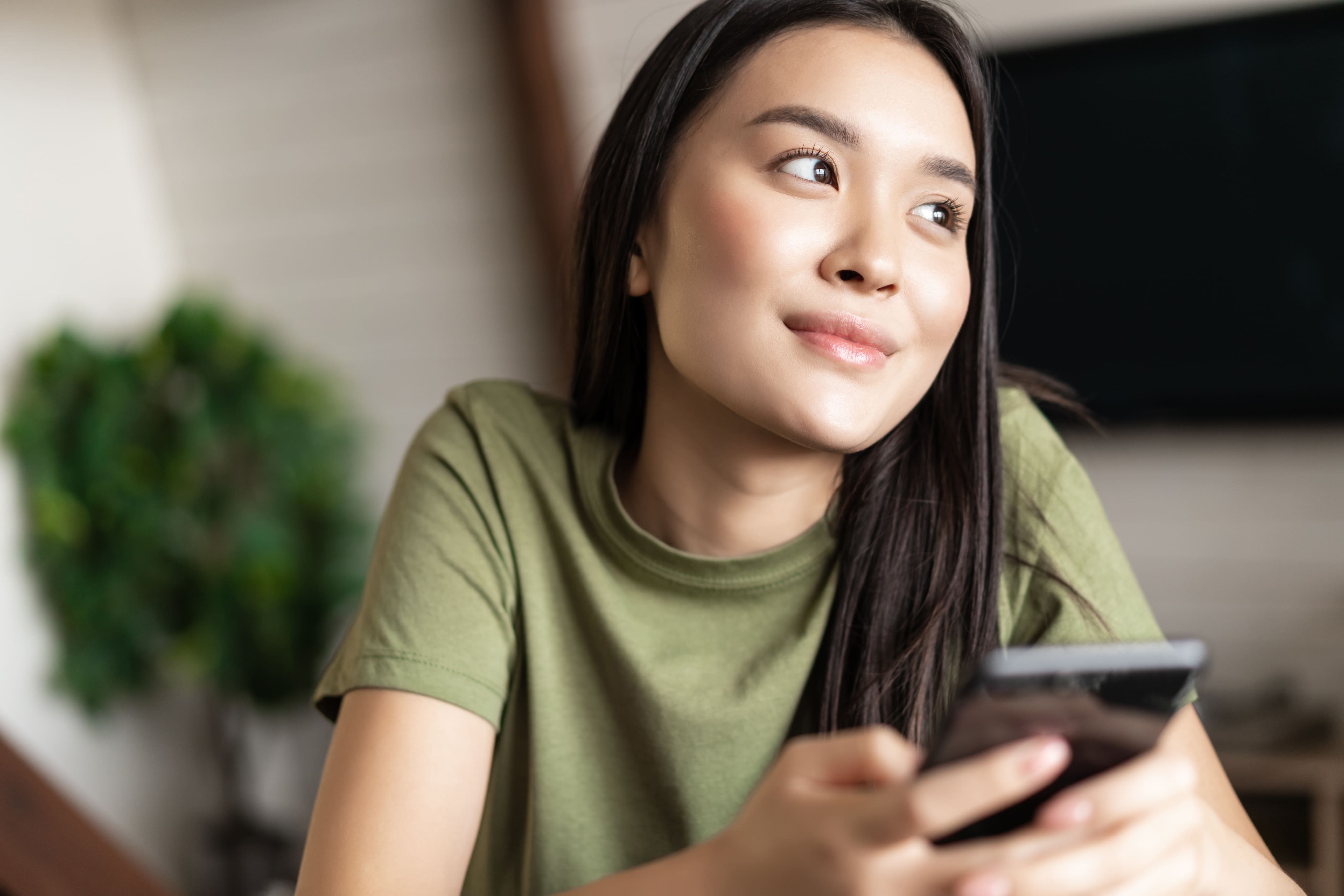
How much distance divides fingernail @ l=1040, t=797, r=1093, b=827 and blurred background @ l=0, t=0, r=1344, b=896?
178cm

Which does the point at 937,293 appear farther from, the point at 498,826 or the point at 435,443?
the point at 498,826

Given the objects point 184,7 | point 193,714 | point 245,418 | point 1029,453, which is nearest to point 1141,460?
point 1029,453

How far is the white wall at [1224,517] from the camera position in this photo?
2449mm

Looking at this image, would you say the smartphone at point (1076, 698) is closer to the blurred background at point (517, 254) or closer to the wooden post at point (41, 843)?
the wooden post at point (41, 843)

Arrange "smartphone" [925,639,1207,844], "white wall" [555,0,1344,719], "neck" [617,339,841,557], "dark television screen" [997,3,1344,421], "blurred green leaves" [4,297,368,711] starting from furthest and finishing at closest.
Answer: "blurred green leaves" [4,297,368,711] → "white wall" [555,0,1344,719] → "dark television screen" [997,3,1344,421] → "neck" [617,339,841,557] → "smartphone" [925,639,1207,844]

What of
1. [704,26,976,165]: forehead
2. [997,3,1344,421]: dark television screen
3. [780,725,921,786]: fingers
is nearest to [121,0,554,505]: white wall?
[997,3,1344,421]: dark television screen

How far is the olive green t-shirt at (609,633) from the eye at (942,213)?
23 centimetres

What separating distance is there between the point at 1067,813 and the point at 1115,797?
30 millimetres

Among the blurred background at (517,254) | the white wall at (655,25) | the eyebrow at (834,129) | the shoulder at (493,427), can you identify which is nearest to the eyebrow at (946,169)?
the eyebrow at (834,129)

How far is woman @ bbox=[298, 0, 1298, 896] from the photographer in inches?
35.9

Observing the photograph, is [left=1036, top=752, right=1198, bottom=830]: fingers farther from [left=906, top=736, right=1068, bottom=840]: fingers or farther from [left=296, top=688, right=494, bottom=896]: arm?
[left=296, top=688, right=494, bottom=896]: arm

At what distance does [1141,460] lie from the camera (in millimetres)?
2621

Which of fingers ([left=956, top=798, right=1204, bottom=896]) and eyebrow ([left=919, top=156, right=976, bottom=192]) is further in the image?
eyebrow ([left=919, top=156, right=976, bottom=192])

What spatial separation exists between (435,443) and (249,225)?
2.56 meters
